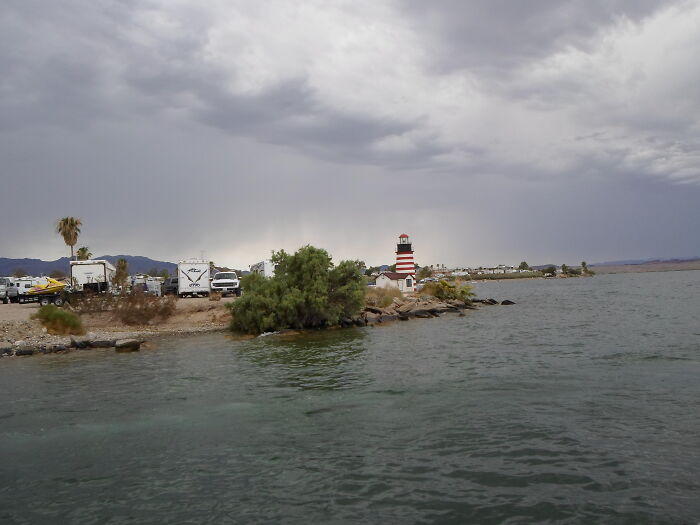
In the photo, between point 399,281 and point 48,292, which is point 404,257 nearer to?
point 399,281

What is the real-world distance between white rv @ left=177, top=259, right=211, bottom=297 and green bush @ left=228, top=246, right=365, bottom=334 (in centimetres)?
1405

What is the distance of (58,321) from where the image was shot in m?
30.1

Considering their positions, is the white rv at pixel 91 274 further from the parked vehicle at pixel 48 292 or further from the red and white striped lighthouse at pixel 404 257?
the red and white striped lighthouse at pixel 404 257

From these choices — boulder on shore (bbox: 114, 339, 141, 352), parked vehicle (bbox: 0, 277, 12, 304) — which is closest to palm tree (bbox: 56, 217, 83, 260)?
parked vehicle (bbox: 0, 277, 12, 304)

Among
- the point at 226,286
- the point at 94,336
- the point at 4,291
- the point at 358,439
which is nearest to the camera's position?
the point at 358,439

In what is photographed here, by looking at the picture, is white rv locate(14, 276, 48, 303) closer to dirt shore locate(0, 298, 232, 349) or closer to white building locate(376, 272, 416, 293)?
dirt shore locate(0, 298, 232, 349)

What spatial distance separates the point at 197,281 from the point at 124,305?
1295 centimetres

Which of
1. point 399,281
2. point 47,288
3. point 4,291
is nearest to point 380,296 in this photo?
point 399,281

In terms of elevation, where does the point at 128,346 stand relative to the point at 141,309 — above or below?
below

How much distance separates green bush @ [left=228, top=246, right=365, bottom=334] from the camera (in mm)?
32656

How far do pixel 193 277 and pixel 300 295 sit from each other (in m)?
18.5

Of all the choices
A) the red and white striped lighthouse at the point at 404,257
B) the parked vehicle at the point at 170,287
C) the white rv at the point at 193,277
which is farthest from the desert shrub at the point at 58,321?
the red and white striped lighthouse at the point at 404,257

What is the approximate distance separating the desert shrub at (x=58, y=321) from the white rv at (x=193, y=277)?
679 inches

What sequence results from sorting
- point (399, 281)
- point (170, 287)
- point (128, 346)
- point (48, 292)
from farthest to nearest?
1. point (399, 281)
2. point (170, 287)
3. point (48, 292)
4. point (128, 346)
